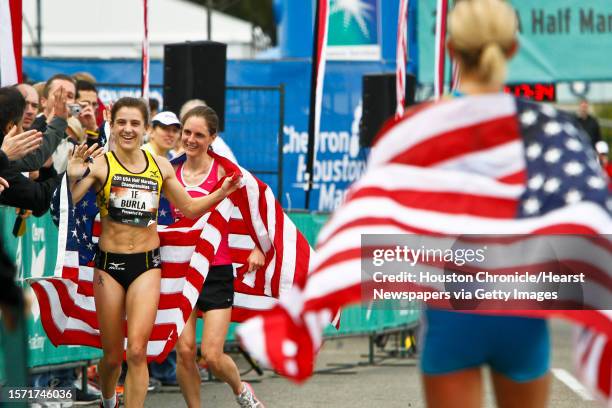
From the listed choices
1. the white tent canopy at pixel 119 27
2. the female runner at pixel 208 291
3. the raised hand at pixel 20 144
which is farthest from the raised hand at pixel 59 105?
the white tent canopy at pixel 119 27

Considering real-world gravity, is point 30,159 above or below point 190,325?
above

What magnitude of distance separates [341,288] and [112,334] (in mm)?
4148

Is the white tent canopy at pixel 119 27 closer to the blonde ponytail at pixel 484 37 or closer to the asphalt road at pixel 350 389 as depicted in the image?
the asphalt road at pixel 350 389

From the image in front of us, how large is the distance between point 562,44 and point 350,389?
1271 cm

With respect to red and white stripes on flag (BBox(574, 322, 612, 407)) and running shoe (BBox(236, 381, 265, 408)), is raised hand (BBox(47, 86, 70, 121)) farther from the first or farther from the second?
red and white stripes on flag (BBox(574, 322, 612, 407))

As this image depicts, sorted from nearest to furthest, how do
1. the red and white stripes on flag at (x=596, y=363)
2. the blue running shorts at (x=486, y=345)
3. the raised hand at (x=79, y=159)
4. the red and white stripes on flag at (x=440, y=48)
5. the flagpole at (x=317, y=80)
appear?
the blue running shorts at (x=486, y=345), the red and white stripes on flag at (x=596, y=363), the raised hand at (x=79, y=159), the flagpole at (x=317, y=80), the red and white stripes on flag at (x=440, y=48)

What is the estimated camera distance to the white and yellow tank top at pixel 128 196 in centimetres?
903

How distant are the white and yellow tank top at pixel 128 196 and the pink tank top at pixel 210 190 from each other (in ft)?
2.12

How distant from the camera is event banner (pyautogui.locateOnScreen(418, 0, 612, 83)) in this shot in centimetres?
2333

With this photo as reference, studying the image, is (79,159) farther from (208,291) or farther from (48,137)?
(208,291)

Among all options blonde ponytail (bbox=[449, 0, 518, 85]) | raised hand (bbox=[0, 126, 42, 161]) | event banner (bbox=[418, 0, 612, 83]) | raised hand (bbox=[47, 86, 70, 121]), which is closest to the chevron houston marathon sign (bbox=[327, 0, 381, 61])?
event banner (bbox=[418, 0, 612, 83])

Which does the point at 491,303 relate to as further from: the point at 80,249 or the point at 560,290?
the point at 80,249

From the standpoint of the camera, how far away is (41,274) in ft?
35.1

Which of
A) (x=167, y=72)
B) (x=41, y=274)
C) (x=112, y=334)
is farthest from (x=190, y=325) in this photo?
(x=167, y=72)
